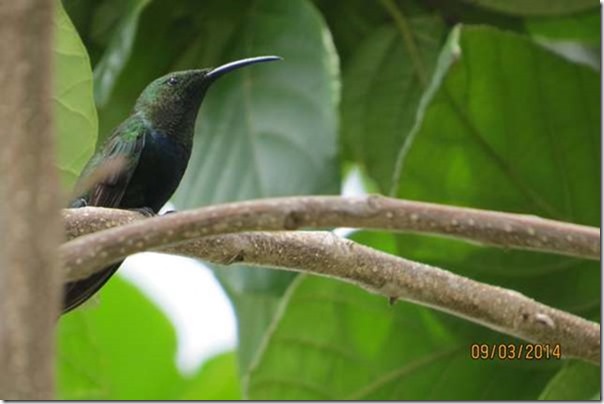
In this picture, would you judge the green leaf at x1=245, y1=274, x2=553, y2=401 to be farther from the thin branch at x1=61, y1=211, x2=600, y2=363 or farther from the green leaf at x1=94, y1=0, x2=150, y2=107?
the thin branch at x1=61, y1=211, x2=600, y2=363

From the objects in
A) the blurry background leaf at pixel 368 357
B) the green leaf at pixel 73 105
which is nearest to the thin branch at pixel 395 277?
the green leaf at pixel 73 105

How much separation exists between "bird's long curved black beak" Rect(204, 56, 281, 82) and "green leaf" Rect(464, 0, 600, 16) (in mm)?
369

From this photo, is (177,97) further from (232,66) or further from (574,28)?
(574,28)

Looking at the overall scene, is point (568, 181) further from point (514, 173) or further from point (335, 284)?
point (335, 284)

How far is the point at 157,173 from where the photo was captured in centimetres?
176

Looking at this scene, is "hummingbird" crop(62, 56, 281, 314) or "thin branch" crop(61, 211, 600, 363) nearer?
"thin branch" crop(61, 211, 600, 363)

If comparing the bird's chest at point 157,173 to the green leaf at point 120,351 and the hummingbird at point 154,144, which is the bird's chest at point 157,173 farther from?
the green leaf at point 120,351

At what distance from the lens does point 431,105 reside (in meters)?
1.76

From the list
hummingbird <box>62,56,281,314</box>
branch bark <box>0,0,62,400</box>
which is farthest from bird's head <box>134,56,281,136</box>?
branch bark <box>0,0,62,400</box>

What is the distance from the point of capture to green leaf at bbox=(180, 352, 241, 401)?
8.28 feet

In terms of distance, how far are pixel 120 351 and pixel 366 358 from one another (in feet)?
2.54

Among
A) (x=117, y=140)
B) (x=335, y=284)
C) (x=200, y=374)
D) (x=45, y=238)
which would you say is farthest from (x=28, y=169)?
(x=200, y=374)

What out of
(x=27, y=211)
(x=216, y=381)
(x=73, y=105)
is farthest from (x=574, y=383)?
(x=27, y=211)

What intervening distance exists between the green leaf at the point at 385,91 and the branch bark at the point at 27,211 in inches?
58.7
